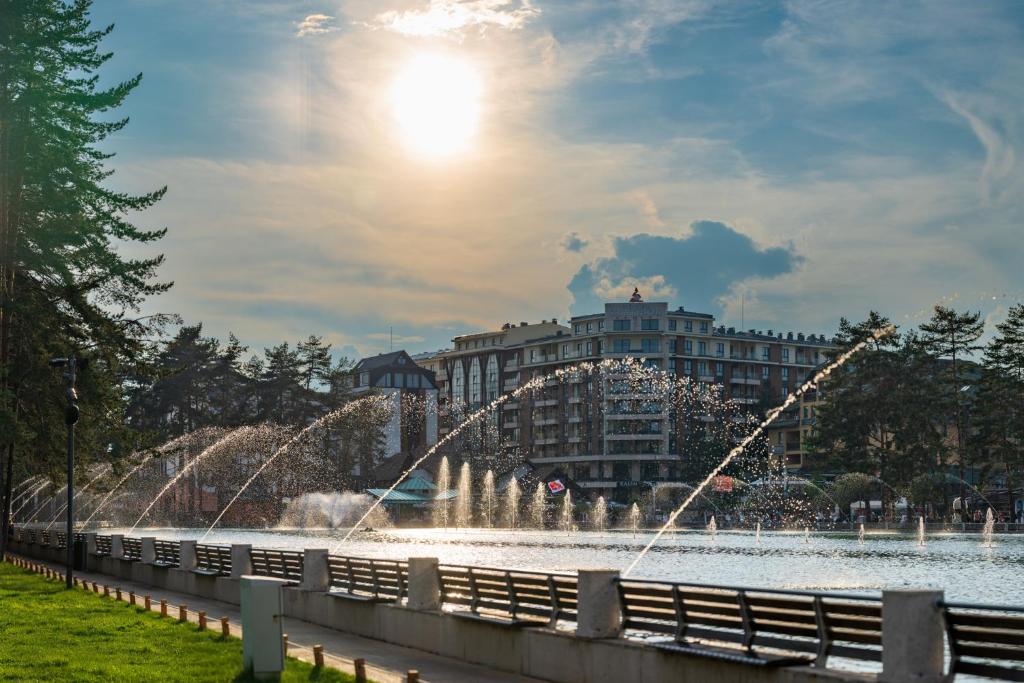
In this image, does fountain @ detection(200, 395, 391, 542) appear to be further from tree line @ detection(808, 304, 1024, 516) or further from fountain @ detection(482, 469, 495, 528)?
tree line @ detection(808, 304, 1024, 516)

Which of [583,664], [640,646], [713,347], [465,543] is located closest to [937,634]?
[640,646]

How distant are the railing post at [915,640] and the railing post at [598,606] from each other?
5.21 meters

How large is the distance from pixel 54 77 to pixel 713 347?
146 m

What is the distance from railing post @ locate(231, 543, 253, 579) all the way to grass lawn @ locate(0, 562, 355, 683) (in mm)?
2663

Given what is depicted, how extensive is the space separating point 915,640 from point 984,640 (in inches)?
25.4

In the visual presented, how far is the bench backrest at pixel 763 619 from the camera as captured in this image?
15633 millimetres

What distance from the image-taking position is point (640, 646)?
18.1 metres

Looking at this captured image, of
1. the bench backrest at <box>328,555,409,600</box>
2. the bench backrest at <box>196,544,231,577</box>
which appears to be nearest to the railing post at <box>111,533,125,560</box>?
the bench backrest at <box>196,544,231,577</box>

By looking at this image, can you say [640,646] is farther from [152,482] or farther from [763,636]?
[152,482]

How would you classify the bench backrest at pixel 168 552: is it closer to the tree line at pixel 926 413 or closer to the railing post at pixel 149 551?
the railing post at pixel 149 551

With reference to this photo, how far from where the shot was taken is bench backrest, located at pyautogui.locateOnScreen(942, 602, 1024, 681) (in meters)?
13.9

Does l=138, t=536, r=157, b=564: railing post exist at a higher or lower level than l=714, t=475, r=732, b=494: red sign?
lower

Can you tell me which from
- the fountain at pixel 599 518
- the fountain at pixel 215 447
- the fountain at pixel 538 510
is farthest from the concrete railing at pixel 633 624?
the fountain at pixel 215 447

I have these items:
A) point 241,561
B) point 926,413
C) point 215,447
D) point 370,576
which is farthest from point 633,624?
point 215,447
